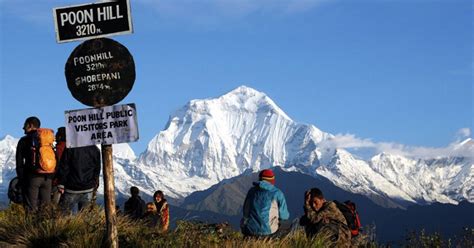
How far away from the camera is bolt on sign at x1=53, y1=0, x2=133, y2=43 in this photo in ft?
28.7

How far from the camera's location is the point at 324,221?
11.1 m

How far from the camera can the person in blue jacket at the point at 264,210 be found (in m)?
11.4

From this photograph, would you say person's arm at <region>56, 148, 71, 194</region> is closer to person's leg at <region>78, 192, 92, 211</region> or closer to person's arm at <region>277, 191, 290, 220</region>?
person's leg at <region>78, 192, 92, 211</region>

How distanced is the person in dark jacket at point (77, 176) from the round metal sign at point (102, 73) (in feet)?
12.1

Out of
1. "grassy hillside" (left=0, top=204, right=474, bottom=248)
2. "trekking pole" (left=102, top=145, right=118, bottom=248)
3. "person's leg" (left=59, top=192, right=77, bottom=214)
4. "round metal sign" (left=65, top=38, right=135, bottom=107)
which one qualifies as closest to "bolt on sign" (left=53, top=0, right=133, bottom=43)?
"round metal sign" (left=65, top=38, right=135, bottom=107)

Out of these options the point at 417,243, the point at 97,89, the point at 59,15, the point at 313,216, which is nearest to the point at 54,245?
the point at 97,89

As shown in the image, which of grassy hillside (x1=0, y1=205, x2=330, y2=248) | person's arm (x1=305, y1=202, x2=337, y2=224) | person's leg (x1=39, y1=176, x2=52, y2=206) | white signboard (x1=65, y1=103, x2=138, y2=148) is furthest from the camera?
person's leg (x1=39, y1=176, x2=52, y2=206)

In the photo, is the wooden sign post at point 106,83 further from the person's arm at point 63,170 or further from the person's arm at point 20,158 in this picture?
the person's arm at point 63,170

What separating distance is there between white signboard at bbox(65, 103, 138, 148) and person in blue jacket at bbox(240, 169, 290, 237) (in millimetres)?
3441

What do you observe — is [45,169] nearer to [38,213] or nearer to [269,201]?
[38,213]

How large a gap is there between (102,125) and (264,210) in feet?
11.7

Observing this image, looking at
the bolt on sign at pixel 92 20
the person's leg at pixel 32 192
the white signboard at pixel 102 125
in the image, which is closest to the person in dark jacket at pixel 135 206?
the person's leg at pixel 32 192

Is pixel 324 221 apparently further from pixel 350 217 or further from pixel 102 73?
pixel 102 73

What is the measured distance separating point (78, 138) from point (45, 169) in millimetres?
3622
